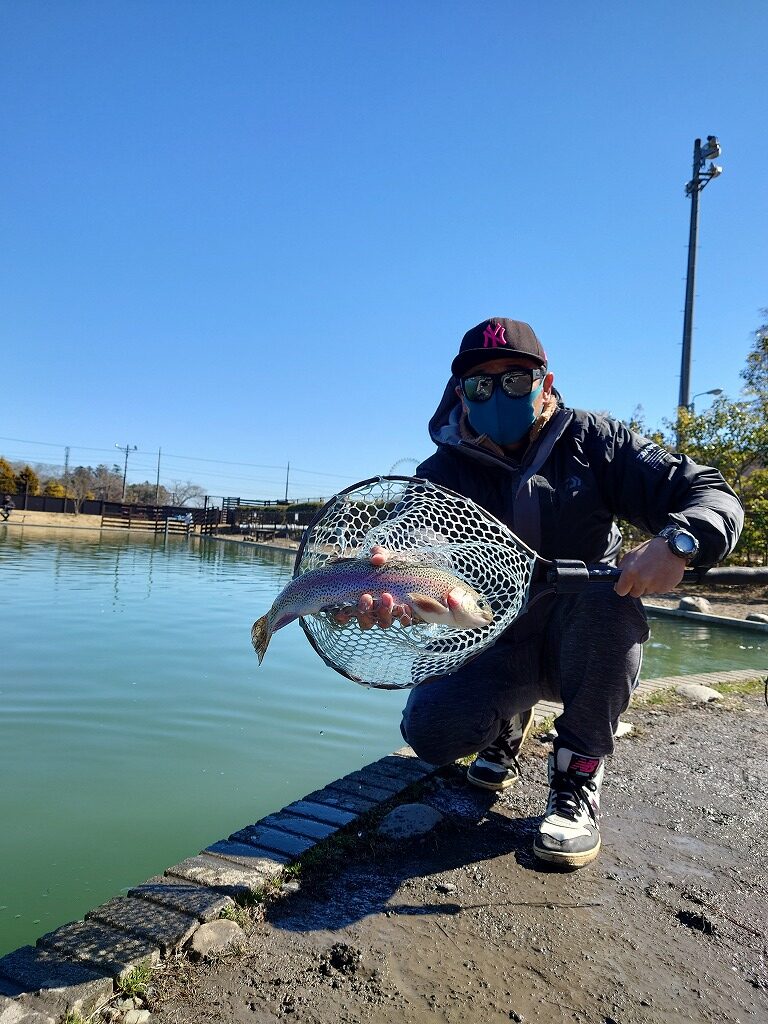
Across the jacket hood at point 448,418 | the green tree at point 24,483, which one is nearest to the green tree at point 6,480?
the green tree at point 24,483

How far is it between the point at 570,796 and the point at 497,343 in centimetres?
167

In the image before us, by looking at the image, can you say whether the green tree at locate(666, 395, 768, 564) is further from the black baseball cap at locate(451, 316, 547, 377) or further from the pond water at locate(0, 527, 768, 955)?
the black baseball cap at locate(451, 316, 547, 377)

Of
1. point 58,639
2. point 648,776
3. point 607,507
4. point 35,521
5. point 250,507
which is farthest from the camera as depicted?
point 250,507

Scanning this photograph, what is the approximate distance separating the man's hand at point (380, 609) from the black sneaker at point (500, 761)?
39.4 inches

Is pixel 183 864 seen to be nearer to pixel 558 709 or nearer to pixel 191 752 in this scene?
pixel 191 752

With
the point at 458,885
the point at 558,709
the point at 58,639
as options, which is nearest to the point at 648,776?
the point at 558,709

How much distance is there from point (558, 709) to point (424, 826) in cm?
214

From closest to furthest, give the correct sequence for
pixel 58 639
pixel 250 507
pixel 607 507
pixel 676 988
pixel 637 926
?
pixel 676 988 < pixel 637 926 < pixel 607 507 < pixel 58 639 < pixel 250 507

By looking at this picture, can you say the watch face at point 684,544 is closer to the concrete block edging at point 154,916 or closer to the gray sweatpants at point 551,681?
the gray sweatpants at point 551,681

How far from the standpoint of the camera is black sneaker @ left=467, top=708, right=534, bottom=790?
2883 millimetres

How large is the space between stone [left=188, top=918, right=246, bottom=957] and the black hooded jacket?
5.34 feet

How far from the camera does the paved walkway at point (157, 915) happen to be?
1502mm

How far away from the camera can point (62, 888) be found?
237cm

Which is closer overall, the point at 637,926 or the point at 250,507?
the point at 637,926
